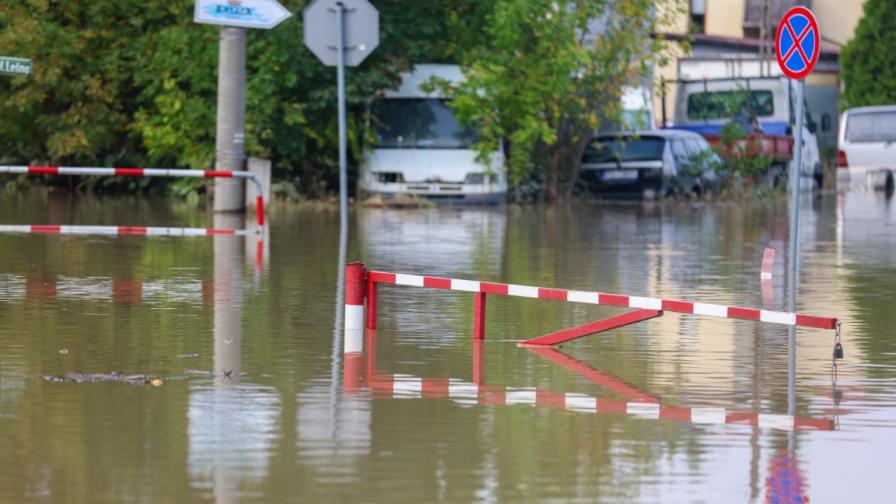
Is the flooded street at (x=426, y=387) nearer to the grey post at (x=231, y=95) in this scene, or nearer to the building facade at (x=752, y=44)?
the grey post at (x=231, y=95)

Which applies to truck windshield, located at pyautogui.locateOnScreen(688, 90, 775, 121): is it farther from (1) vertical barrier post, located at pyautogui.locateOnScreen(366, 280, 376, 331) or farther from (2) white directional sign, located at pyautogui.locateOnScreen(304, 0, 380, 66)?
(1) vertical barrier post, located at pyautogui.locateOnScreen(366, 280, 376, 331)

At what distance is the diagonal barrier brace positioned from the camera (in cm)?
1212

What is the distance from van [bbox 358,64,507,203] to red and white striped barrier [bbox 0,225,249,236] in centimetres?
916

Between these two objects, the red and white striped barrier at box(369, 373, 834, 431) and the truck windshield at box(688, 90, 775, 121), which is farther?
the truck windshield at box(688, 90, 775, 121)

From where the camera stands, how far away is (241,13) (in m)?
28.3

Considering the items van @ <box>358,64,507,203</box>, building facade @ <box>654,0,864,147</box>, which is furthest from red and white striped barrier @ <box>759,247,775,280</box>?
building facade @ <box>654,0,864,147</box>

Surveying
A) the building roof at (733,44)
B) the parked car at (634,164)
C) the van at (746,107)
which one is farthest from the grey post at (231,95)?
the building roof at (733,44)

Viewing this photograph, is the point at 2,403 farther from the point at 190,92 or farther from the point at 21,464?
the point at 190,92

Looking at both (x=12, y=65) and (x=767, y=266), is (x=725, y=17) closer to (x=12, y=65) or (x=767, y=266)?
(x=12, y=65)

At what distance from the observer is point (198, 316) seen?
13.9 metres

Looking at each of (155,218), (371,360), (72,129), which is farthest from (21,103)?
(371,360)

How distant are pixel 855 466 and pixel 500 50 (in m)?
26.2

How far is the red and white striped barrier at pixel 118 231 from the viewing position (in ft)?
74.1

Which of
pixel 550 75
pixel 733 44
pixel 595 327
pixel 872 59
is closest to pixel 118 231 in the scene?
pixel 595 327
